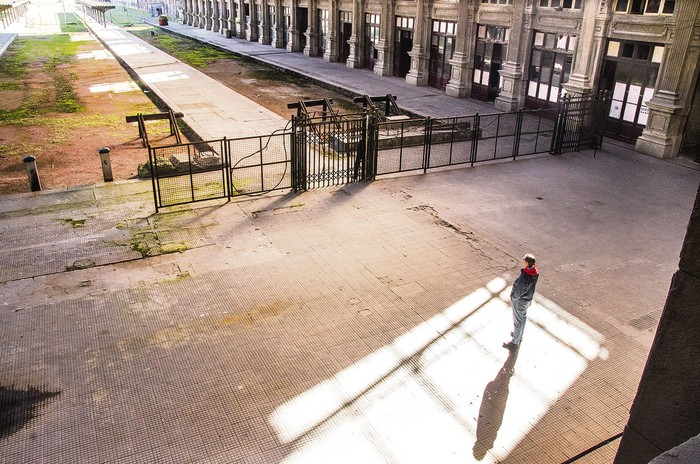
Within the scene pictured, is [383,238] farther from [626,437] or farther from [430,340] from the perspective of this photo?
[626,437]

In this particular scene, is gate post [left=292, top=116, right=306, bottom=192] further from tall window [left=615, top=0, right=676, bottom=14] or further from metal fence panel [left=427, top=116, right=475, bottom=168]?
tall window [left=615, top=0, right=676, bottom=14]

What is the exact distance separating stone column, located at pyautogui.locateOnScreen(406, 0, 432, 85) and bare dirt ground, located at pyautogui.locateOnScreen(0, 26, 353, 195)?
15.1 feet

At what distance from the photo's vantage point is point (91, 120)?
20984 mm

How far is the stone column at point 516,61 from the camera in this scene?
21359 millimetres

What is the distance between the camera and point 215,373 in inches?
270

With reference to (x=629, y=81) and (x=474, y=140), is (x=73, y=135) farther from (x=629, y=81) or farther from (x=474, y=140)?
(x=629, y=81)

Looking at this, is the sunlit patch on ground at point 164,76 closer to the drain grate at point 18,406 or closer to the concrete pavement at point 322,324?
the concrete pavement at point 322,324

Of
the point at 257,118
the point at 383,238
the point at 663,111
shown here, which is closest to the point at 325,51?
the point at 257,118

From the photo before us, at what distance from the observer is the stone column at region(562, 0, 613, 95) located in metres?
17.8

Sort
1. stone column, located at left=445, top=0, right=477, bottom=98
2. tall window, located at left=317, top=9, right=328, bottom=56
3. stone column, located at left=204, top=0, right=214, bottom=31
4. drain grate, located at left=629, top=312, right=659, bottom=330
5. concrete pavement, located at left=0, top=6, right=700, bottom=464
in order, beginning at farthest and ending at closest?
stone column, located at left=204, top=0, right=214, bottom=31
tall window, located at left=317, top=9, right=328, bottom=56
stone column, located at left=445, top=0, right=477, bottom=98
drain grate, located at left=629, top=312, right=659, bottom=330
concrete pavement, located at left=0, top=6, right=700, bottom=464

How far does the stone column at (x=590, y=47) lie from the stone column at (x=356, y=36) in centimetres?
1667

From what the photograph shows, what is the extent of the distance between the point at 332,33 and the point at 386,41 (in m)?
7.12

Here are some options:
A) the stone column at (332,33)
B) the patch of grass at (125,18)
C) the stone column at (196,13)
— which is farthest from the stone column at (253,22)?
the patch of grass at (125,18)

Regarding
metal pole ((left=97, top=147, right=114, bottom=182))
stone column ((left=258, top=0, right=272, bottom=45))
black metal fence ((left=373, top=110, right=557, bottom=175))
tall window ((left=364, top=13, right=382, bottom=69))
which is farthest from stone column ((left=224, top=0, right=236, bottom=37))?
metal pole ((left=97, top=147, right=114, bottom=182))
